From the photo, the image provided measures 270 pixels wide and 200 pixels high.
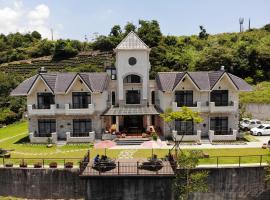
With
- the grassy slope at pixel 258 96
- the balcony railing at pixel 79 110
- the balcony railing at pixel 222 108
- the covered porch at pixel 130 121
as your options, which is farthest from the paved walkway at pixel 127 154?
the grassy slope at pixel 258 96

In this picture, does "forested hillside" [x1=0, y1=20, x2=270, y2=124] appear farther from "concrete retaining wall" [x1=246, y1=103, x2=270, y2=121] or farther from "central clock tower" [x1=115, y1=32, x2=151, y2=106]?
"central clock tower" [x1=115, y1=32, x2=151, y2=106]

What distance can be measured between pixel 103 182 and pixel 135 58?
22.5 metres

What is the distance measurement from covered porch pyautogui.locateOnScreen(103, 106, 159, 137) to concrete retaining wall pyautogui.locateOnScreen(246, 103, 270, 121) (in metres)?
17.4

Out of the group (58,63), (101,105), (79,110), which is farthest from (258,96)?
(58,63)

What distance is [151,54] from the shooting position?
82.1 m

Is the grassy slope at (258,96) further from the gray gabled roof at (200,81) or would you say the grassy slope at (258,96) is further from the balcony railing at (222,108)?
the balcony railing at (222,108)

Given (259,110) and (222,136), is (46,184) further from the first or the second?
(259,110)

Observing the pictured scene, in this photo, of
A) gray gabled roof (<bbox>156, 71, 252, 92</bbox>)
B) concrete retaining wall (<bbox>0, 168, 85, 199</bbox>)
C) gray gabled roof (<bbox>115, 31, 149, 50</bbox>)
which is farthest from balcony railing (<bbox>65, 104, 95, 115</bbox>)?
concrete retaining wall (<bbox>0, 168, 85, 199</bbox>)

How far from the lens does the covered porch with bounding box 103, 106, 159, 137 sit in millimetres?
43500

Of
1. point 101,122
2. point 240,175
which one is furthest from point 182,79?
point 240,175

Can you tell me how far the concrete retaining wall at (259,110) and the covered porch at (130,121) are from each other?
17.4 m

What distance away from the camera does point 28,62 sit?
335 ft

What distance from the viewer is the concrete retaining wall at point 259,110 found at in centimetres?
5272

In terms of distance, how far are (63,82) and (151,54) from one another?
41301mm
